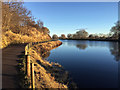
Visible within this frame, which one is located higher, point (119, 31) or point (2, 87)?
point (119, 31)

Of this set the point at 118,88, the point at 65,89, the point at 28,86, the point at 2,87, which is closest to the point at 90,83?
the point at 118,88

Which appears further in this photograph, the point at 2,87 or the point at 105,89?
the point at 105,89

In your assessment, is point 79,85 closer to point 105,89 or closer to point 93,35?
point 105,89

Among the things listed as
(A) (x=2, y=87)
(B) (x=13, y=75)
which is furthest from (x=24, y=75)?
(A) (x=2, y=87)

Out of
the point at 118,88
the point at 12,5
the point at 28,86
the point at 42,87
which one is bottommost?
the point at 118,88

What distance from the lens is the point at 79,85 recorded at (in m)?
6.07

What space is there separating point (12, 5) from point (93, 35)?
104 meters

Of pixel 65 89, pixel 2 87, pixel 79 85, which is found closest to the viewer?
pixel 2 87

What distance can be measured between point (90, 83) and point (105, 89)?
1.24m

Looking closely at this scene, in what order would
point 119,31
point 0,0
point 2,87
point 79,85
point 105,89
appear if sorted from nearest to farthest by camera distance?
point 2,87 → point 105,89 → point 79,85 → point 0,0 → point 119,31

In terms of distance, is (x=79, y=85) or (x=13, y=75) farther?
(x=79, y=85)

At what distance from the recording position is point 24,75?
171 inches

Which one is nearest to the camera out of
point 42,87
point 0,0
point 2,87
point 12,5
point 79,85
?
point 2,87

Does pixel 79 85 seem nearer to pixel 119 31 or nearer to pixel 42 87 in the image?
pixel 42 87
